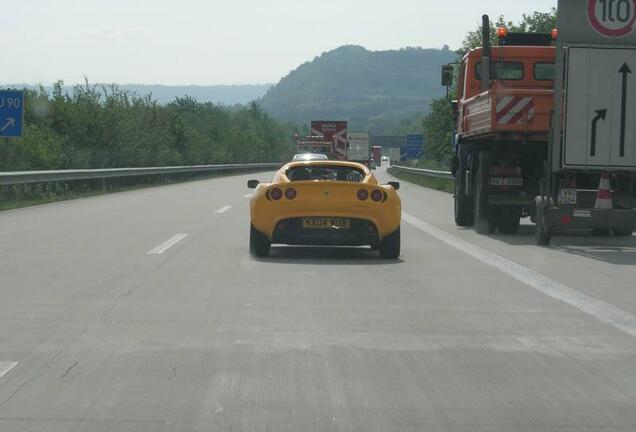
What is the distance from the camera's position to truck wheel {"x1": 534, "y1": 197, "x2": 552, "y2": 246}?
1371 cm

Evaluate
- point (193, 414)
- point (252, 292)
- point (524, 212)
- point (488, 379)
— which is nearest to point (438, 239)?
point (524, 212)

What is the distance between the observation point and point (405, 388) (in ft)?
18.1

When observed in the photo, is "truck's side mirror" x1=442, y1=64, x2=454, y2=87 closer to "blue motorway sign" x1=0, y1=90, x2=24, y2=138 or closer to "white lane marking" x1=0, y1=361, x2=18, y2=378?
"blue motorway sign" x1=0, y1=90, x2=24, y2=138

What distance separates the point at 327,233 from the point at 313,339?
486cm

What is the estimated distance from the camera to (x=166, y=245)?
43.1 ft

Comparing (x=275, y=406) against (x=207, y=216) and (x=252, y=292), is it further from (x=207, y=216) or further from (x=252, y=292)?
(x=207, y=216)

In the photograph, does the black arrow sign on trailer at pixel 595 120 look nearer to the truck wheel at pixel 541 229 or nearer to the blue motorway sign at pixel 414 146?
the truck wheel at pixel 541 229

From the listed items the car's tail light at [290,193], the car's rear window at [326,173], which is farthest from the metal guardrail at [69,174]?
the car's tail light at [290,193]

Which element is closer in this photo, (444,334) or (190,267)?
(444,334)

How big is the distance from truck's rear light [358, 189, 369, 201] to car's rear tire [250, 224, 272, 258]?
1217mm

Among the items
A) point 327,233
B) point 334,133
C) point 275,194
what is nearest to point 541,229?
point 327,233

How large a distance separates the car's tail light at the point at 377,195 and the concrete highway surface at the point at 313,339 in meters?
0.76

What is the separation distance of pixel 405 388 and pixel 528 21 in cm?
5883

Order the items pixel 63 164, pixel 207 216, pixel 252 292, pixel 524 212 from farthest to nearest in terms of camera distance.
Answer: pixel 63 164 < pixel 207 216 < pixel 524 212 < pixel 252 292
